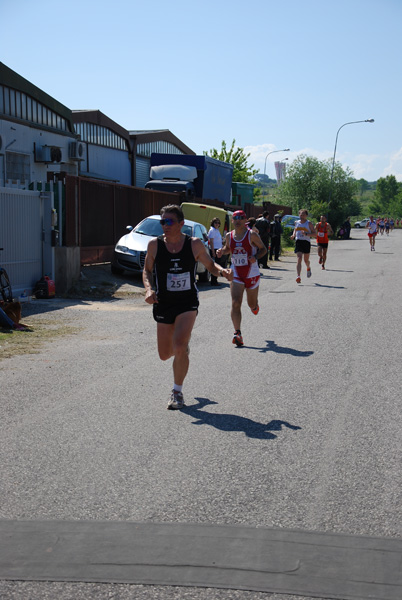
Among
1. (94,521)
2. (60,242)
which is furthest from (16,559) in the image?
(60,242)

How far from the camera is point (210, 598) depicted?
3.20m

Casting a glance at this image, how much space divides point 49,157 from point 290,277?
965cm

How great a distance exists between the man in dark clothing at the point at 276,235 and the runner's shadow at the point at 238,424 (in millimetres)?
22502

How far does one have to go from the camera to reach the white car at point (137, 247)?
19.2 m

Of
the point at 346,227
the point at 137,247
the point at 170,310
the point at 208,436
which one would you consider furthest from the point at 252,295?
the point at 346,227

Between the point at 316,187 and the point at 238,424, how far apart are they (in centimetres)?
7160

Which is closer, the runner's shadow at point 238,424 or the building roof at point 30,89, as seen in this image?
the runner's shadow at point 238,424

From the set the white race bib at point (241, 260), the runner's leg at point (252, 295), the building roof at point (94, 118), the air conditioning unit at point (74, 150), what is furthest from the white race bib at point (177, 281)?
the building roof at point (94, 118)

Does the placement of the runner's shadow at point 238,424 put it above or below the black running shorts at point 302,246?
below

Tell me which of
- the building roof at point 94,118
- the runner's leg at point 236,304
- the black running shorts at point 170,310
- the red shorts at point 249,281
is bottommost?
the runner's leg at point 236,304

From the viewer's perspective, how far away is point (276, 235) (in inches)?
1158

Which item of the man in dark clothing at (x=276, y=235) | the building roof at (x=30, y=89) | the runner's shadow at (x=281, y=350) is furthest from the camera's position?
the man in dark clothing at (x=276, y=235)

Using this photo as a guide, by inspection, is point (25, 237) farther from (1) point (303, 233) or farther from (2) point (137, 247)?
(1) point (303, 233)

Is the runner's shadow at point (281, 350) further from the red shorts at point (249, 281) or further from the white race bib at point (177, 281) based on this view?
the white race bib at point (177, 281)
